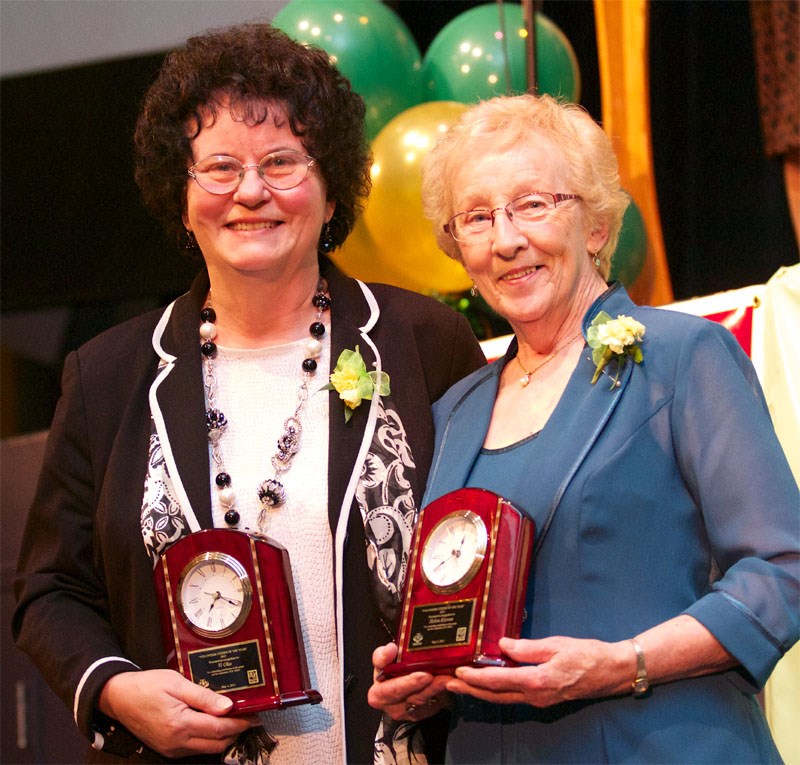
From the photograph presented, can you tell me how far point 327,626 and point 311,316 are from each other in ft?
2.23

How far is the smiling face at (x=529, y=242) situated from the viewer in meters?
2.09

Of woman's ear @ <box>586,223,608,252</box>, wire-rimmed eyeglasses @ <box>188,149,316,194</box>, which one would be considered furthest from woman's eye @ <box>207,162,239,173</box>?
woman's ear @ <box>586,223,608,252</box>

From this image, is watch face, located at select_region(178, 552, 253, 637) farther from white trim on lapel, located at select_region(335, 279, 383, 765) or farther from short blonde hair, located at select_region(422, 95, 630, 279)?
short blonde hair, located at select_region(422, 95, 630, 279)

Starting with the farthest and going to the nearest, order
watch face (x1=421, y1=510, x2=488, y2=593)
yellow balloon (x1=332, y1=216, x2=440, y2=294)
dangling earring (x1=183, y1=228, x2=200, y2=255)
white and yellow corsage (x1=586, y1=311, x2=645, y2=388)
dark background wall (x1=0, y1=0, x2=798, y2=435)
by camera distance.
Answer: dark background wall (x1=0, y1=0, x2=798, y2=435) → yellow balloon (x1=332, y1=216, x2=440, y2=294) → dangling earring (x1=183, y1=228, x2=200, y2=255) → white and yellow corsage (x1=586, y1=311, x2=645, y2=388) → watch face (x1=421, y1=510, x2=488, y2=593)

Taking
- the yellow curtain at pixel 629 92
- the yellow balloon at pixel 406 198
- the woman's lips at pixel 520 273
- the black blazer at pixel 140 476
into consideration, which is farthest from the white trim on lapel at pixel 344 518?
the yellow curtain at pixel 629 92

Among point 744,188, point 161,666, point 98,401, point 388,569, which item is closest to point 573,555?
point 388,569

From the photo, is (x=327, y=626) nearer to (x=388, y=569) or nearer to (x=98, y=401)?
(x=388, y=569)

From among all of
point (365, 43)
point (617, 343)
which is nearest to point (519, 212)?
point (617, 343)

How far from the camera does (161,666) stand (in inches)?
85.0

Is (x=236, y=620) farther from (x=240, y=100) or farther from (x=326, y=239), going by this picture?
(x=240, y=100)

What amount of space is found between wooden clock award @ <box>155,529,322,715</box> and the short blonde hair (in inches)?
29.6

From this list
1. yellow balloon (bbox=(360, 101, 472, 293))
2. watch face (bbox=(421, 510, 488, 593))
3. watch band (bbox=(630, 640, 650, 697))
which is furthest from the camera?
yellow balloon (bbox=(360, 101, 472, 293))

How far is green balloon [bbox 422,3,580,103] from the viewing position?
3.93 meters

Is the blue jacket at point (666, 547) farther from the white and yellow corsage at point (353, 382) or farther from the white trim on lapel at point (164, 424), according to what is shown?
the white trim on lapel at point (164, 424)
